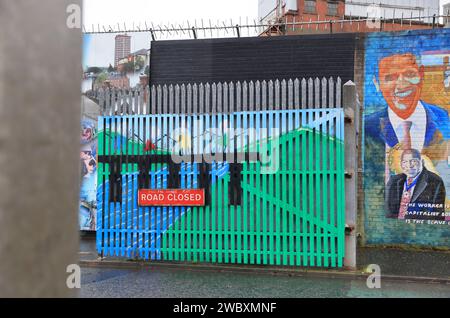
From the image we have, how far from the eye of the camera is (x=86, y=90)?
1544 centimetres

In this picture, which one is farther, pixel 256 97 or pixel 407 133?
pixel 407 133

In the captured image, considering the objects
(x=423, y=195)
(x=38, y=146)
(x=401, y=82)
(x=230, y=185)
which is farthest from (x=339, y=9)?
(x=38, y=146)

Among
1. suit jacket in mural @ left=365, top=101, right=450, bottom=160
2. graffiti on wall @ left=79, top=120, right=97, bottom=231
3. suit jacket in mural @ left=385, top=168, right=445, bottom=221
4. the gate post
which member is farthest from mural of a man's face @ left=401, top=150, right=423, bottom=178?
graffiti on wall @ left=79, top=120, right=97, bottom=231

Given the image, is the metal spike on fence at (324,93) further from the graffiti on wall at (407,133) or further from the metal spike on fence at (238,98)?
the graffiti on wall at (407,133)

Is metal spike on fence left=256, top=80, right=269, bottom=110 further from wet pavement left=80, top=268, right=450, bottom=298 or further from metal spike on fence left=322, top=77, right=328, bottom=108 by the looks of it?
wet pavement left=80, top=268, right=450, bottom=298

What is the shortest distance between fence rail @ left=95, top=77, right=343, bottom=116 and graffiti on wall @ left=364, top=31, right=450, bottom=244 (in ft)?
10.9

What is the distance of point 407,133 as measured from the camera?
42.0 ft

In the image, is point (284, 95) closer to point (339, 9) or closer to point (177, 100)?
point (177, 100)

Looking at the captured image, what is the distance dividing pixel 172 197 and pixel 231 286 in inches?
102

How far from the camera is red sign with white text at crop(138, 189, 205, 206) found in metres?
9.98

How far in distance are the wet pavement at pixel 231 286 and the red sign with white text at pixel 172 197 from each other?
4.55ft

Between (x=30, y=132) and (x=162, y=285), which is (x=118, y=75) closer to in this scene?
(x=162, y=285)
